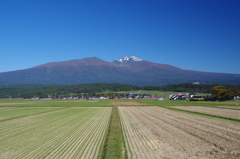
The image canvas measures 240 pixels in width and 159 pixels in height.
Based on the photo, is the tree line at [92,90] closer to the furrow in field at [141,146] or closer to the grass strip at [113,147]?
the furrow in field at [141,146]

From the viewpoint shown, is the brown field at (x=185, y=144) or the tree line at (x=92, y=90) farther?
the tree line at (x=92, y=90)

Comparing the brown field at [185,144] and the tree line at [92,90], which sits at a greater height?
the tree line at [92,90]

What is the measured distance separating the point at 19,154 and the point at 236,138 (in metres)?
12.7

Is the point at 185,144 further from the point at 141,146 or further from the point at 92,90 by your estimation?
the point at 92,90

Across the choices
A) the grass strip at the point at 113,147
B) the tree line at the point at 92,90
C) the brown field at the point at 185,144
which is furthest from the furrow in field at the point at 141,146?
the tree line at the point at 92,90

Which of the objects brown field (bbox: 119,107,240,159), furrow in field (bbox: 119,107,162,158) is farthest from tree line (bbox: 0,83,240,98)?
furrow in field (bbox: 119,107,162,158)

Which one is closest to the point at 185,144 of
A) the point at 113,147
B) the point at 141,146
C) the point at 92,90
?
the point at 141,146

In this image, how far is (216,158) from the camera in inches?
446

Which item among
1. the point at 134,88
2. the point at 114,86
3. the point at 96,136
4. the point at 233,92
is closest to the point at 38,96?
the point at 114,86

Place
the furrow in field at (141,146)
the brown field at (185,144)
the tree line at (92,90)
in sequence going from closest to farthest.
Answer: the brown field at (185,144) < the furrow in field at (141,146) < the tree line at (92,90)

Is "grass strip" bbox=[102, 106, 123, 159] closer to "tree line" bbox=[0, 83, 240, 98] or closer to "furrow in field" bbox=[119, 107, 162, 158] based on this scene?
"furrow in field" bbox=[119, 107, 162, 158]

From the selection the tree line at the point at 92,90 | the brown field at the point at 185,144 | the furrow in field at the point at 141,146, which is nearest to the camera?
the brown field at the point at 185,144

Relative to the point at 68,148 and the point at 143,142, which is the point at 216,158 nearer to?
the point at 143,142

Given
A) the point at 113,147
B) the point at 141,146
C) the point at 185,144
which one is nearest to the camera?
the point at 113,147
